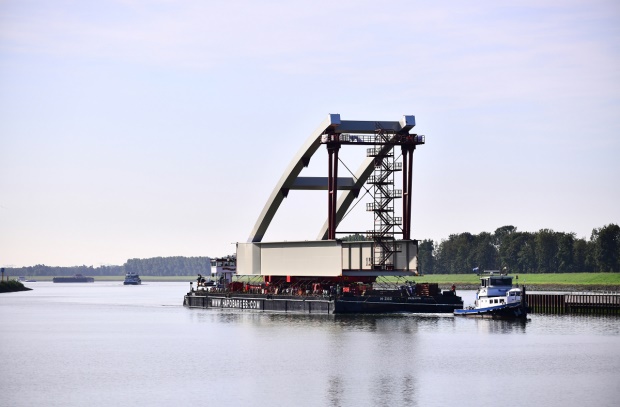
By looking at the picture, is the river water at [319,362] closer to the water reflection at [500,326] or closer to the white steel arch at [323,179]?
the water reflection at [500,326]

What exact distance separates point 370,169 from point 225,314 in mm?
22378

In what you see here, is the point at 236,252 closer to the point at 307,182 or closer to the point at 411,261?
the point at 307,182

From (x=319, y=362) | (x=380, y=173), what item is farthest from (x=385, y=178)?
(x=319, y=362)

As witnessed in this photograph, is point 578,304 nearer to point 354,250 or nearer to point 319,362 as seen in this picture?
point 354,250

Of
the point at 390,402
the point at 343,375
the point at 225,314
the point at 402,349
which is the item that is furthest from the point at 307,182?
the point at 390,402

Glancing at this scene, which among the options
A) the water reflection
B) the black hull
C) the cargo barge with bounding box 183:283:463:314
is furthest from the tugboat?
the cargo barge with bounding box 183:283:463:314

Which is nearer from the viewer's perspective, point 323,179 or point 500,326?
point 500,326

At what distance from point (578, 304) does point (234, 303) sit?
128 ft

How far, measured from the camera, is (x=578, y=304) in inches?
4427

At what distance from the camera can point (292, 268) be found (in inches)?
4535

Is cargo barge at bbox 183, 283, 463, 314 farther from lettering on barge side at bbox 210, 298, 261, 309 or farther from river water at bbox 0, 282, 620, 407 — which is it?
lettering on barge side at bbox 210, 298, 261, 309

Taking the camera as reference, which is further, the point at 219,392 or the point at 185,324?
the point at 185,324

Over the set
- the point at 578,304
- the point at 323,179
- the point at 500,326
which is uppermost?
the point at 323,179

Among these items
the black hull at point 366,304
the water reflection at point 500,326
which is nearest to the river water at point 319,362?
the water reflection at point 500,326
